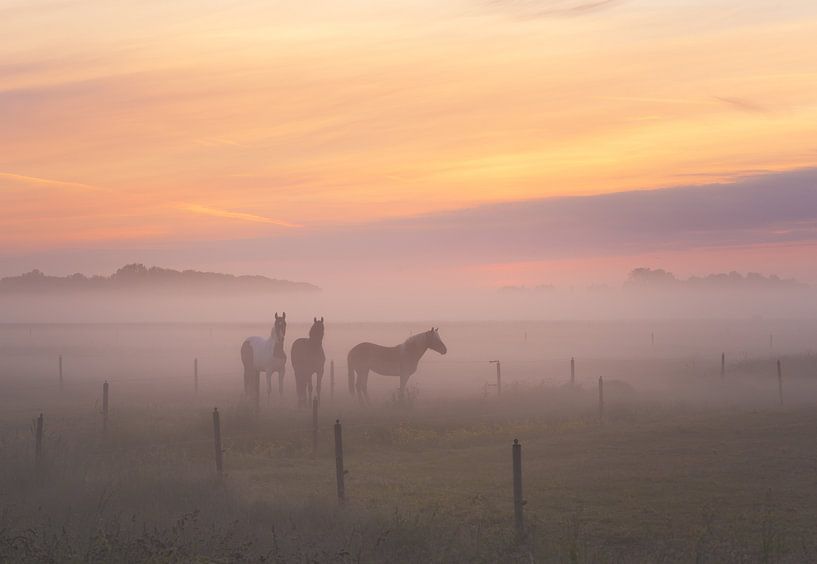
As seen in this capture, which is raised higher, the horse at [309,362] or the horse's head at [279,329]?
the horse's head at [279,329]

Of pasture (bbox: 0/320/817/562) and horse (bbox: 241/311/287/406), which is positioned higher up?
horse (bbox: 241/311/287/406)

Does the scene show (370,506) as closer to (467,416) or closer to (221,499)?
(221,499)

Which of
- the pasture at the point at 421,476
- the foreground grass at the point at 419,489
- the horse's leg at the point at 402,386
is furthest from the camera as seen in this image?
the horse's leg at the point at 402,386

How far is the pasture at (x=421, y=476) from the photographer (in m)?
11.1

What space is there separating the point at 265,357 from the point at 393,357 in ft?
15.6

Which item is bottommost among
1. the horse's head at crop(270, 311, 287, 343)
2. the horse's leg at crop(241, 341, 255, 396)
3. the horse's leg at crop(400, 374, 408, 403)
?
the horse's leg at crop(400, 374, 408, 403)

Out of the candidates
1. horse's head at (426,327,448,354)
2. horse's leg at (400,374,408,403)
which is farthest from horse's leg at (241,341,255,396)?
horse's head at (426,327,448,354)

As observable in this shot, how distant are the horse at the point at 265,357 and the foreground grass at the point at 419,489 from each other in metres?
3.70

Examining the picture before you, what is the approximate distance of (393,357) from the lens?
32719mm

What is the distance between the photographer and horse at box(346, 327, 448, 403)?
32.0 m

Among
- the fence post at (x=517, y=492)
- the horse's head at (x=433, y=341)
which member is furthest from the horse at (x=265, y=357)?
the fence post at (x=517, y=492)

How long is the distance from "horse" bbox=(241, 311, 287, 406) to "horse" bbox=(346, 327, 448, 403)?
255cm

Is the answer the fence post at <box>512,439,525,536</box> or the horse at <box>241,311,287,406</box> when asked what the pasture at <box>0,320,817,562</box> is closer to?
the fence post at <box>512,439,525,536</box>

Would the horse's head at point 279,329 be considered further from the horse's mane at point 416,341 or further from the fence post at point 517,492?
the fence post at point 517,492
